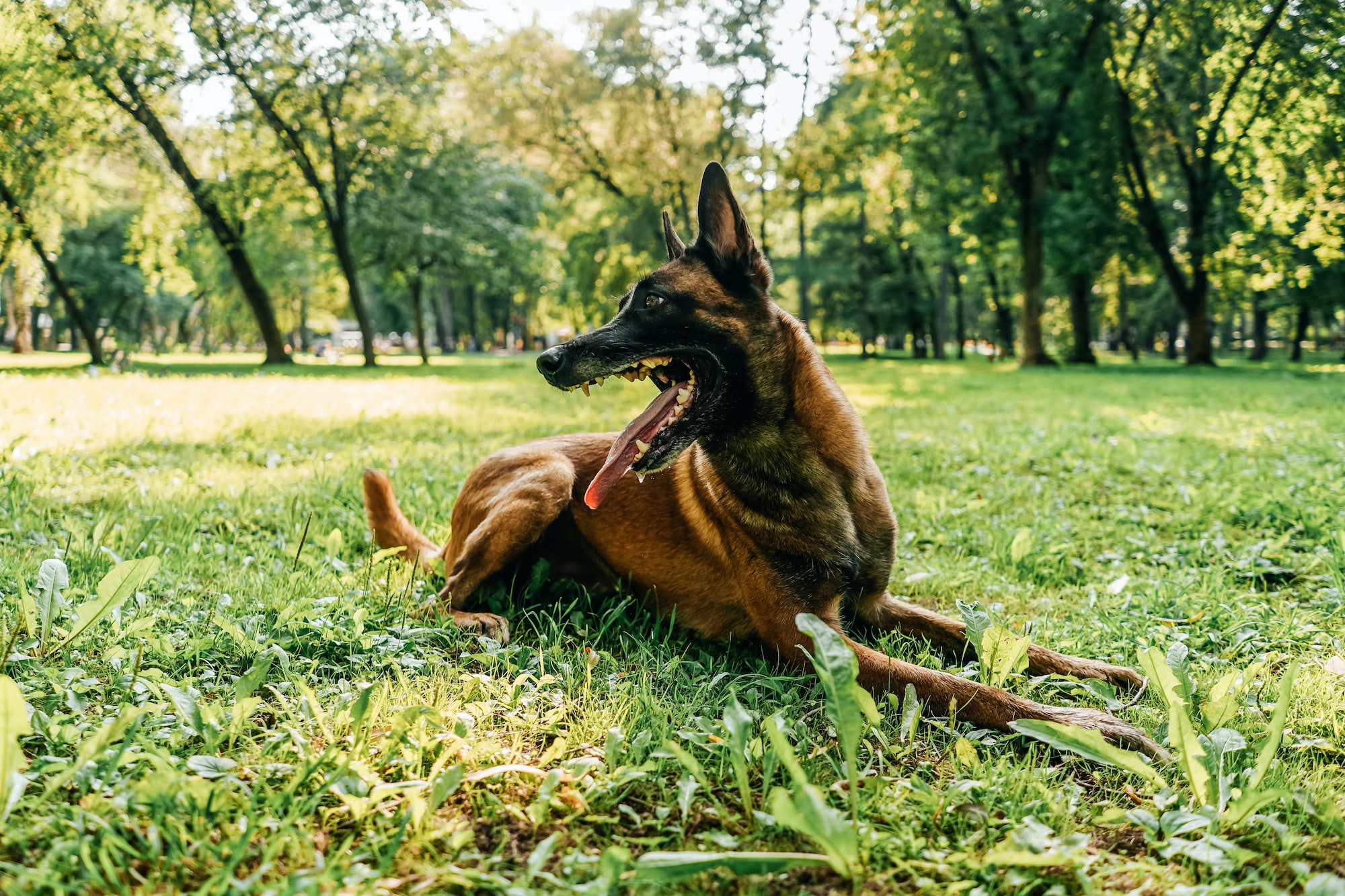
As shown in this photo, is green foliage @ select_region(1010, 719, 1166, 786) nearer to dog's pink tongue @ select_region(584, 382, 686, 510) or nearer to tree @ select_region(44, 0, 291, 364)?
dog's pink tongue @ select_region(584, 382, 686, 510)

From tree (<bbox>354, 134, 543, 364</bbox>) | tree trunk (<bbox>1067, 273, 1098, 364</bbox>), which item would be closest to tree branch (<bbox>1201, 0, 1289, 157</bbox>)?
tree trunk (<bbox>1067, 273, 1098, 364</bbox>)

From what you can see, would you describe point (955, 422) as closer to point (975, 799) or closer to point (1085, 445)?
point (1085, 445)

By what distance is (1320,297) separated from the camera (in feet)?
73.6

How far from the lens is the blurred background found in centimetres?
2106

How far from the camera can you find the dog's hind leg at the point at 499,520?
3232 millimetres

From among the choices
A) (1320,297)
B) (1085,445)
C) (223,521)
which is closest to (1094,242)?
(1320,297)

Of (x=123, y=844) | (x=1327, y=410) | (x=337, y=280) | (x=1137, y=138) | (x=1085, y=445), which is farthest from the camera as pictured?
(x=337, y=280)

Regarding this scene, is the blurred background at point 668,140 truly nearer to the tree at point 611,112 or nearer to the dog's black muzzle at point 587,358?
the tree at point 611,112

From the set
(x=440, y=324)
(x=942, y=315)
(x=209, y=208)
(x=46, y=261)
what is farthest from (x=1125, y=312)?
(x=46, y=261)

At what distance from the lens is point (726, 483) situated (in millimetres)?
3037

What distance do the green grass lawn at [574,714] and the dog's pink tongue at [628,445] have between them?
59cm

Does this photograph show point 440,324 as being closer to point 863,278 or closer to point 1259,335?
point 863,278

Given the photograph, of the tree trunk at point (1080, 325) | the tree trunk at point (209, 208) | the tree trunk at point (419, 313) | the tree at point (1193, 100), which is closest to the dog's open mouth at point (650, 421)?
the tree trunk at point (209, 208)

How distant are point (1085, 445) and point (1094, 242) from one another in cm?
1921
